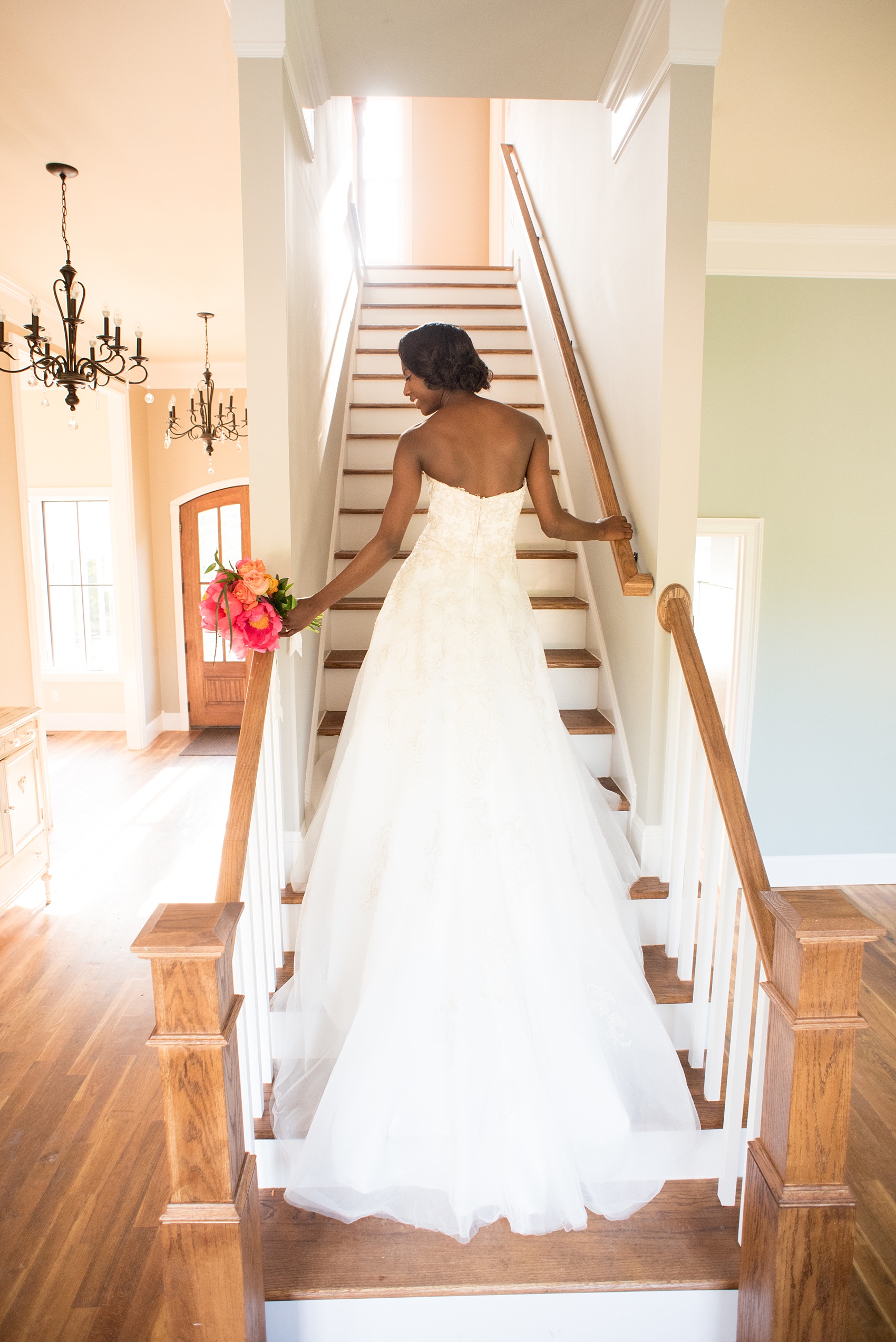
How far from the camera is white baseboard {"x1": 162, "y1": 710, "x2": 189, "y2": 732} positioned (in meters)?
7.81

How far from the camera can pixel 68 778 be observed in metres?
6.25

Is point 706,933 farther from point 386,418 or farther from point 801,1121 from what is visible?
point 386,418

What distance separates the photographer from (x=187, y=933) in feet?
4.34

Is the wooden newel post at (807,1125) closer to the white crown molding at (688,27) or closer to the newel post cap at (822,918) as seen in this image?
the newel post cap at (822,918)

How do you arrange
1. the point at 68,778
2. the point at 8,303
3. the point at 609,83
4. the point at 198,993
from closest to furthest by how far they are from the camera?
the point at 198,993 → the point at 609,83 → the point at 8,303 → the point at 68,778

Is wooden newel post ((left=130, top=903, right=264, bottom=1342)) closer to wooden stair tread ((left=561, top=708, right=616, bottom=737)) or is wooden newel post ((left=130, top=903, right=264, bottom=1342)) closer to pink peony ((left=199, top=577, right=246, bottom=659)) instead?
pink peony ((left=199, top=577, right=246, bottom=659))

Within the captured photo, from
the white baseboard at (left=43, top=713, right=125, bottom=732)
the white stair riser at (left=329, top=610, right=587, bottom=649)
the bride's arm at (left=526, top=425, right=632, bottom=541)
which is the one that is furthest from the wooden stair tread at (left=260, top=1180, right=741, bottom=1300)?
the white baseboard at (left=43, top=713, right=125, bottom=732)

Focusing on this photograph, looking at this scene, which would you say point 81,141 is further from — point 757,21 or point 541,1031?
point 541,1031

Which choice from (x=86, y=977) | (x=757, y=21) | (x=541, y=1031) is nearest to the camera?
(x=541, y=1031)

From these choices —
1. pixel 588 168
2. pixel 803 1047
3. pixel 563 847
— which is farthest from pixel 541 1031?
pixel 588 168

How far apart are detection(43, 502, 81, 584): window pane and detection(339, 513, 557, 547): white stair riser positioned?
218 inches

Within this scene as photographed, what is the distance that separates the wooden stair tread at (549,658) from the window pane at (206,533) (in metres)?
4.90

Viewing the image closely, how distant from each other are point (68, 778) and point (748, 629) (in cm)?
502

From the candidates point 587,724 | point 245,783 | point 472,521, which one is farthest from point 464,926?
point 587,724
